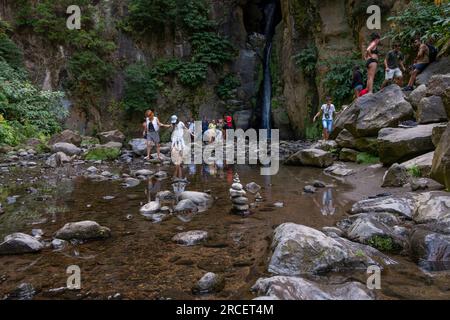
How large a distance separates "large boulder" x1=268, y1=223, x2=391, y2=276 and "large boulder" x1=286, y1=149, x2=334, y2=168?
6356mm

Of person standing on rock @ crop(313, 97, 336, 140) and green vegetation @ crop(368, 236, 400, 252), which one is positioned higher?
person standing on rock @ crop(313, 97, 336, 140)

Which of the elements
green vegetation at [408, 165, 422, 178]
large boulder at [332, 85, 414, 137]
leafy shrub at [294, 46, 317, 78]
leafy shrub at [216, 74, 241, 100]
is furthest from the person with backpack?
leafy shrub at [216, 74, 241, 100]

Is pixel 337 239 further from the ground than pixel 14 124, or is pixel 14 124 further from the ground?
pixel 14 124

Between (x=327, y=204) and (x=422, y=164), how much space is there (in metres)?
1.89

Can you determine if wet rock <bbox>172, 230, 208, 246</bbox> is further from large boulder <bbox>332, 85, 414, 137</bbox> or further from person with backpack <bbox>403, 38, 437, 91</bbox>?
person with backpack <bbox>403, 38, 437, 91</bbox>

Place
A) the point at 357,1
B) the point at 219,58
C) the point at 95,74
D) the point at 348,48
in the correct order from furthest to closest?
the point at 219,58 → the point at 95,74 → the point at 348,48 → the point at 357,1

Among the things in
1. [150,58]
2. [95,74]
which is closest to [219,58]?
[150,58]

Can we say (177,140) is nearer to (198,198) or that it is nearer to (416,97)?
(198,198)

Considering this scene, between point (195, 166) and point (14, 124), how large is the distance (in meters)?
9.60

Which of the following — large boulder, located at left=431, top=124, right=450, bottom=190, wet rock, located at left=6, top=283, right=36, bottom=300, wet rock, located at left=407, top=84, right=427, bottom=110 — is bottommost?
wet rock, located at left=6, top=283, right=36, bottom=300

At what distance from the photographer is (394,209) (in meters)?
4.57

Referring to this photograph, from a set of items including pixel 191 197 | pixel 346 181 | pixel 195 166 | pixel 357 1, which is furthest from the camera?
pixel 357 1

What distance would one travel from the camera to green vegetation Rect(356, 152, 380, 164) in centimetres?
860

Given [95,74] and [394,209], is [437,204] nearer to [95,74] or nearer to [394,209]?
[394,209]
